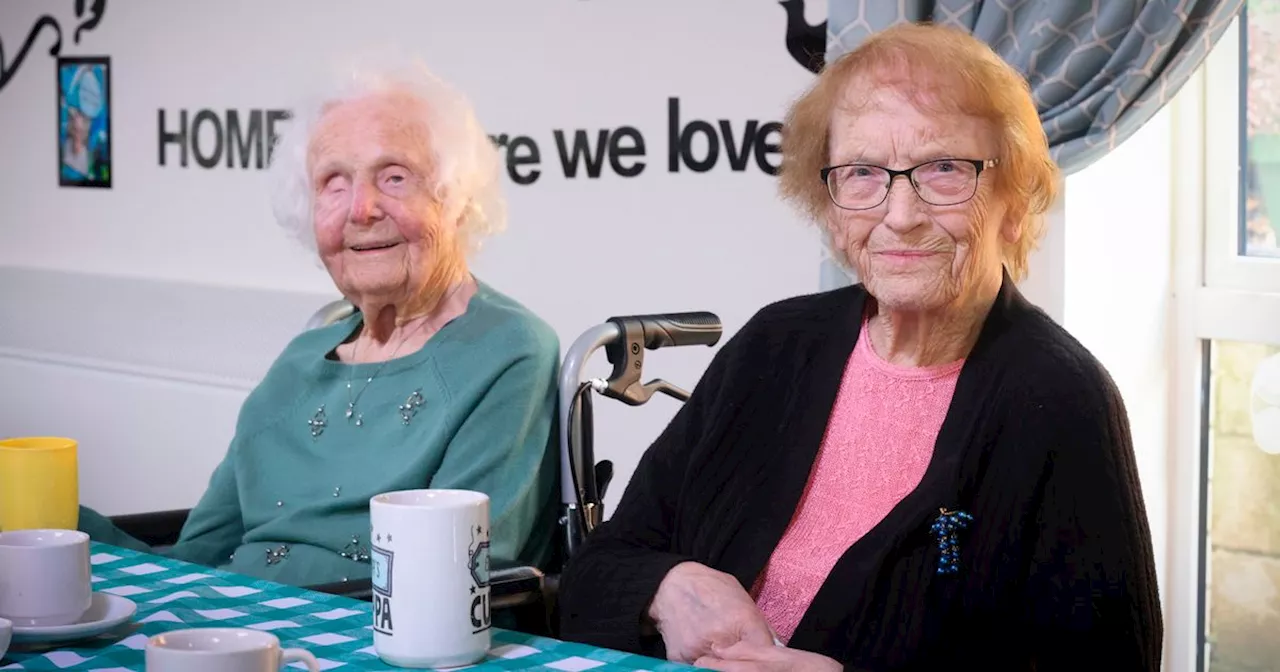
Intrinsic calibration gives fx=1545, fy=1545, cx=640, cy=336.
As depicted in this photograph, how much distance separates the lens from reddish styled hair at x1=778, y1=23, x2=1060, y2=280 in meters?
1.88

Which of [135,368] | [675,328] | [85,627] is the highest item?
[675,328]

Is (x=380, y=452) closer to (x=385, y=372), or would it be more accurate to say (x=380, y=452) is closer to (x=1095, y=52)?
(x=385, y=372)

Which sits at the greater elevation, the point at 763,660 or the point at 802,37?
the point at 802,37

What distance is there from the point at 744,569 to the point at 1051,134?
3.70 ft

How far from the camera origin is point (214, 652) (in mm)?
1115

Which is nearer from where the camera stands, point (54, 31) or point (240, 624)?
point (240, 624)

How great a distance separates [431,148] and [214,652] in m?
1.46

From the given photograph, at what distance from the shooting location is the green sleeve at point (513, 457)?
220 cm

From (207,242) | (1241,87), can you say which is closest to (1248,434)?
(1241,87)

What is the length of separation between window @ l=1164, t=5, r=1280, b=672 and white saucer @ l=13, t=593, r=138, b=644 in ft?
7.28

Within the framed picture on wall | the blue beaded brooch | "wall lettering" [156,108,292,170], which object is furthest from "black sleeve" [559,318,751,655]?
the framed picture on wall

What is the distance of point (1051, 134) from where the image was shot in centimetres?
262

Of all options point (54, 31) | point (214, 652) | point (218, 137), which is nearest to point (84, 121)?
point (54, 31)

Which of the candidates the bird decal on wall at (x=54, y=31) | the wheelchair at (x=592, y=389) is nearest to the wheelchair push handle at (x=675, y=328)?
the wheelchair at (x=592, y=389)
